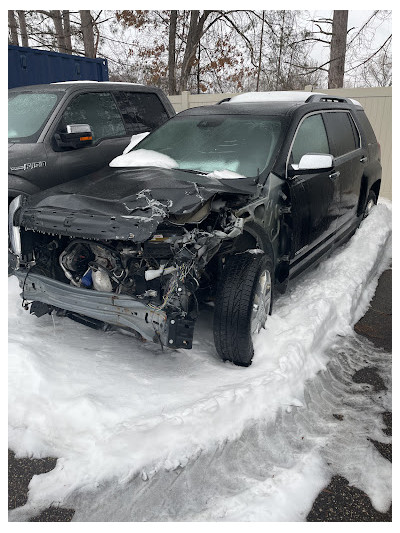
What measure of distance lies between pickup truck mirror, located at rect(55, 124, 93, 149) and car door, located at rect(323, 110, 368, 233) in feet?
8.28

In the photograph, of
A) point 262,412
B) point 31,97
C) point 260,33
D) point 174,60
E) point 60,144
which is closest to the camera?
point 262,412

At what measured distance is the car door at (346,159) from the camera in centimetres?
493

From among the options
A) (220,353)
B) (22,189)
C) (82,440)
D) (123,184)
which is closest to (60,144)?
(22,189)

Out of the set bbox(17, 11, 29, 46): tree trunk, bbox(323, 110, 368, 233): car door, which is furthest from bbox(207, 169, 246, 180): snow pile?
bbox(17, 11, 29, 46): tree trunk

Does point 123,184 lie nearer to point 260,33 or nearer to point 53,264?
point 53,264

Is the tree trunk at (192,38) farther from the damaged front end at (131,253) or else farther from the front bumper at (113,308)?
the front bumper at (113,308)

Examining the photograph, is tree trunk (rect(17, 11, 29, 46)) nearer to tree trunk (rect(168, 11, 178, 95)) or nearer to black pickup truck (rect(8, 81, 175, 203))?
tree trunk (rect(168, 11, 178, 95))

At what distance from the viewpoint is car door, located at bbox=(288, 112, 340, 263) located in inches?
157

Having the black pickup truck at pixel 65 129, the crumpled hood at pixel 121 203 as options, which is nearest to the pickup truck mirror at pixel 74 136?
the black pickup truck at pixel 65 129

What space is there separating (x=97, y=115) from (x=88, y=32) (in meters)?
10.6

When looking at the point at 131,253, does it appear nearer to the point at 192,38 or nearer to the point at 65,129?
the point at 65,129

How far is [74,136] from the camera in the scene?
4.99 metres

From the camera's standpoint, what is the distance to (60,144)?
5000 millimetres

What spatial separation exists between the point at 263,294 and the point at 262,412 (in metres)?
0.93
